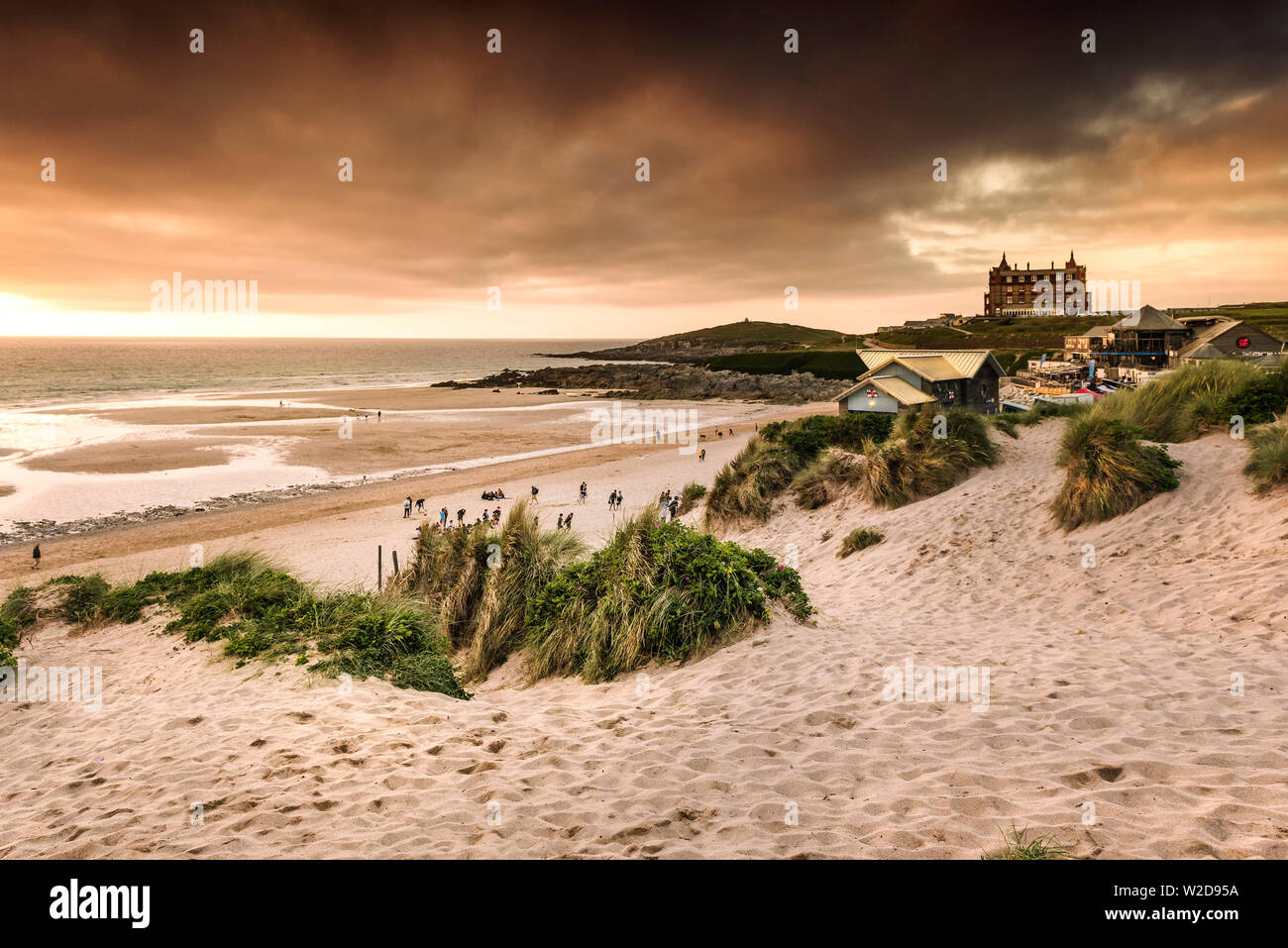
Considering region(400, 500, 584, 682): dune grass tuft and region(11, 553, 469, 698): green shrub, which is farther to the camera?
region(400, 500, 584, 682): dune grass tuft

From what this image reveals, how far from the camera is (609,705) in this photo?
6508 millimetres

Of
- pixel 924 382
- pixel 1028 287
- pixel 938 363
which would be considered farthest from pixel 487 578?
pixel 1028 287

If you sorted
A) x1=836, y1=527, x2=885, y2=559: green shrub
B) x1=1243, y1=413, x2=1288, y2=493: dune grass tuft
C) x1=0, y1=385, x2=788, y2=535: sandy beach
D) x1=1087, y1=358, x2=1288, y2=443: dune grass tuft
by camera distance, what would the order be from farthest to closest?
x1=0, y1=385, x2=788, y2=535: sandy beach < x1=836, y1=527, x2=885, y2=559: green shrub < x1=1087, y1=358, x2=1288, y2=443: dune grass tuft < x1=1243, y1=413, x2=1288, y2=493: dune grass tuft

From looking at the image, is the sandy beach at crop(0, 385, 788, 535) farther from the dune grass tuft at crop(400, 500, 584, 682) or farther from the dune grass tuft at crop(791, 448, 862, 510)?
the dune grass tuft at crop(400, 500, 584, 682)

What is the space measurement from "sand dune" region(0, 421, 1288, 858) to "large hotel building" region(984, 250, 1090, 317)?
14921cm

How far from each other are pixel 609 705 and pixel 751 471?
12.7 metres

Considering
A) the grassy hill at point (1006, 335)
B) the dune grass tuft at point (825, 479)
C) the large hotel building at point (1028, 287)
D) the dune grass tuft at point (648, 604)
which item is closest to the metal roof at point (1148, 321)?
the grassy hill at point (1006, 335)

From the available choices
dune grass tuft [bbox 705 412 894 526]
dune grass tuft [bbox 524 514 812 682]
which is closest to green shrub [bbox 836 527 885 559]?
dune grass tuft [bbox 705 412 894 526]

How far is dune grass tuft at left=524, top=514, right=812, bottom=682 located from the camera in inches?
311

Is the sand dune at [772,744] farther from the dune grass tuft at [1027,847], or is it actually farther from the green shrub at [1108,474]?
the green shrub at [1108,474]

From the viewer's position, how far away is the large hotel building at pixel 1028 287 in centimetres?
13625

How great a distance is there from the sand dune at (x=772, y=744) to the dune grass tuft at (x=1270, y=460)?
1.04ft

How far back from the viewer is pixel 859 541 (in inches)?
527

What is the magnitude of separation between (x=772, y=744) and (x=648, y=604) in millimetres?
3260
